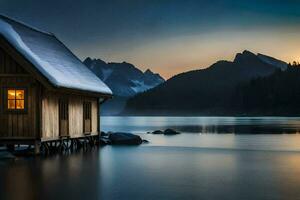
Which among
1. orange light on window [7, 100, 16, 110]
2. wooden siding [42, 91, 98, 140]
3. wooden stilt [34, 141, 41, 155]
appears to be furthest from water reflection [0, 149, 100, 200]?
orange light on window [7, 100, 16, 110]

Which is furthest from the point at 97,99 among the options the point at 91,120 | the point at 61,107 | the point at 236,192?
the point at 236,192

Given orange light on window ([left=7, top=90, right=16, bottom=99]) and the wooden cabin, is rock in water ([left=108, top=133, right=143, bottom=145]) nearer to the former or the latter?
the wooden cabin

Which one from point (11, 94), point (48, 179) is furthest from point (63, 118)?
point (48, 179)

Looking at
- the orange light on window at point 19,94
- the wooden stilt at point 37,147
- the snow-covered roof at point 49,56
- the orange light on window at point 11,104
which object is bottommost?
the wooden stilt at point 37,147

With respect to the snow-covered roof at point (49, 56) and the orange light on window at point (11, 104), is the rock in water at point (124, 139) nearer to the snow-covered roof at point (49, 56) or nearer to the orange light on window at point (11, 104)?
the snow-covered roof at point (49, 56)

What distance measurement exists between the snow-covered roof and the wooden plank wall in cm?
122

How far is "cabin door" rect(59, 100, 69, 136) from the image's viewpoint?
32688mm

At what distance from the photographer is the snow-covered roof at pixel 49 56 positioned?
28564 millimetres

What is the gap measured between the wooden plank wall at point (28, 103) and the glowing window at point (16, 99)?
311mm

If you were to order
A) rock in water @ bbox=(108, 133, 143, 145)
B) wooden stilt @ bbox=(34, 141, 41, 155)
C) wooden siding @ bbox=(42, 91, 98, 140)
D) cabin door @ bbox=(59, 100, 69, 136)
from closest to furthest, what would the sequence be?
wooden stilt @ bbox=(34, 141, 41, 155) → wooden siding @ bbox=(42, 91, 98, 140) → cabin door @ bbox=(59, 100, 69, 136) → rock in water @ bbox=(108, 133, 143, 145)

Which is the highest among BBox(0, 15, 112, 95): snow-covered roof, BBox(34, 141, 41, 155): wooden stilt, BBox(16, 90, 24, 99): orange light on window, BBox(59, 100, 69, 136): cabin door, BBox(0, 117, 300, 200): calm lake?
BBox(0, 15, 112, 95): snow-covered roof

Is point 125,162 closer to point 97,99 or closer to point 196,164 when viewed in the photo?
point 196,164

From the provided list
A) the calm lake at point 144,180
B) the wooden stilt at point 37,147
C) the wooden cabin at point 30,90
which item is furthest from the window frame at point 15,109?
the calm lake at point 144,180

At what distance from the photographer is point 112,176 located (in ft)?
67.6
